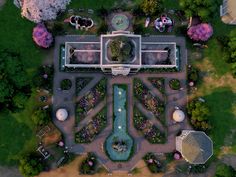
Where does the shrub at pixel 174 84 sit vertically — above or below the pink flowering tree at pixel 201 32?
below

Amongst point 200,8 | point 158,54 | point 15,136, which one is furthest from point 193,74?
point 15,136

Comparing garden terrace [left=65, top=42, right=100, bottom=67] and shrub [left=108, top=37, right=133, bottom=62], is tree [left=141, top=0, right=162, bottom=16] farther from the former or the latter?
garden terrace [left=65, top=42, right=100, bottom=67]

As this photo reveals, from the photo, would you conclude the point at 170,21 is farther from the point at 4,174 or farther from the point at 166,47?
the point at 4,174

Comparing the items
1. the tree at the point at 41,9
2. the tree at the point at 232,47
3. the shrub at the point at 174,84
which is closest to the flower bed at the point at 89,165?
the shrub at the point at 174,84

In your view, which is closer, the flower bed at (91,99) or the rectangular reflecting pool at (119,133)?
the rectangular reflecting pool at (119,133)

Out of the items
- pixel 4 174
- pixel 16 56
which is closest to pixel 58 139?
pixel 4 174

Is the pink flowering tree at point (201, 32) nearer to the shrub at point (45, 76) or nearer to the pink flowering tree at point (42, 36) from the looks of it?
the pink flowering tree at point (42, 36)
